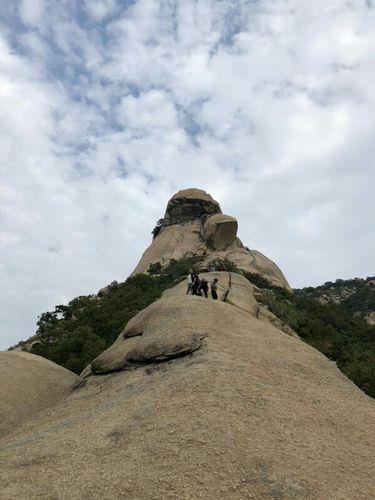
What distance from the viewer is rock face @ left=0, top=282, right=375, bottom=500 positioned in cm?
819

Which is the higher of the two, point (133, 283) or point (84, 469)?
point (133, 283)

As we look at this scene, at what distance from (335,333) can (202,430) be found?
30.6 meters

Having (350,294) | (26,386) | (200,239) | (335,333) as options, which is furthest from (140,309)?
(350,294)

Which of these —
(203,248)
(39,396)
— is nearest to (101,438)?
(39,396)

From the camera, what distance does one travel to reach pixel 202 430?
9398 mm

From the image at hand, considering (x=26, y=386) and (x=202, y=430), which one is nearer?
(x=202, y=430)

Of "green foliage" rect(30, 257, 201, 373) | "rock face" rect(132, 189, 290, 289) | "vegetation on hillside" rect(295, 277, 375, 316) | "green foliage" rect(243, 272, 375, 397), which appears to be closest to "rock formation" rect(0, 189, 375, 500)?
"green foliage" rect(243, 272, 375, 397)

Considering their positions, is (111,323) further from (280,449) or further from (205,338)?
(280,449)

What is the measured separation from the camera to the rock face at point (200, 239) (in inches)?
2117

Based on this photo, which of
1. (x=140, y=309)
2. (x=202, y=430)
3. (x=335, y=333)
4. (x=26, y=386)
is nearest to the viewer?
(x=202, y=430)

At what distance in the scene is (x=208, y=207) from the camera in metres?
63.8

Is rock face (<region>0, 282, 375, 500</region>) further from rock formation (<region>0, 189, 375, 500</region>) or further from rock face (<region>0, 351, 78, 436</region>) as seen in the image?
rock face (<region>0, 351, 78, 436</region>)

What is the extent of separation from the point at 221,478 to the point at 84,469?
89.3 inches

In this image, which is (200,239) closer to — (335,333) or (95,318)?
(95,318)
